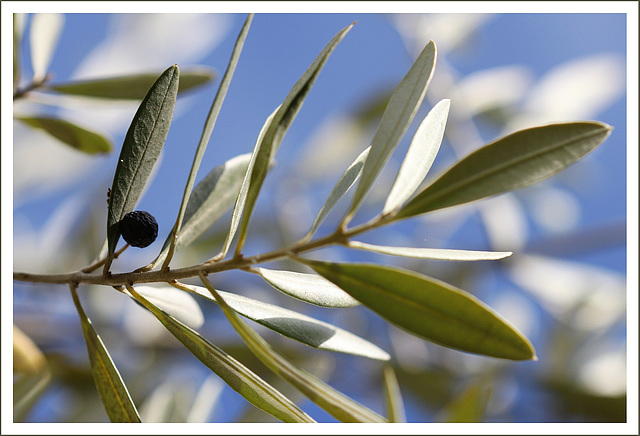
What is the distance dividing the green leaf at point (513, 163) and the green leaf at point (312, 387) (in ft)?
0.52

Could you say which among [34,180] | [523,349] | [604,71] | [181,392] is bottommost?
[181,392]

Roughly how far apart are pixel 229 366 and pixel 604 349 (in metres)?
1.66

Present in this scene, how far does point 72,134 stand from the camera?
0.85 meters

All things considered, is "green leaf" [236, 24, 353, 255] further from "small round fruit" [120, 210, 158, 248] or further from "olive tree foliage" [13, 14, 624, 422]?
"small round fruit" [120, 210, 158, 248]

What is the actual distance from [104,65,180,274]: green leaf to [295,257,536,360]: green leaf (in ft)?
0.68

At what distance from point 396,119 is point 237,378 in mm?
280

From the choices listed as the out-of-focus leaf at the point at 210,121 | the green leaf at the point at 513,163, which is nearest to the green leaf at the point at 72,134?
the out-of-focus leaf at the point at 210,121

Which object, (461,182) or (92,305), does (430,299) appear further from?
(92,305)

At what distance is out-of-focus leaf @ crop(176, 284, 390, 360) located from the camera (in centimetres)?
54

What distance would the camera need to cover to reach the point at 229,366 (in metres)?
0.55

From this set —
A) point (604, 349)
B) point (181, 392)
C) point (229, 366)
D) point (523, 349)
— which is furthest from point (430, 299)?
point (604, 349)

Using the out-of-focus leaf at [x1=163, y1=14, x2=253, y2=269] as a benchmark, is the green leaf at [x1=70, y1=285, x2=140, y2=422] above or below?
below

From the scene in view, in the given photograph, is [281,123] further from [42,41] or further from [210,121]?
[42,41]

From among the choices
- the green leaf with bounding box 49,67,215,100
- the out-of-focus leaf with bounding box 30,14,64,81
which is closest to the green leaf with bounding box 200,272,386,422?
the green leaf with bounding box 49,67,215,100
